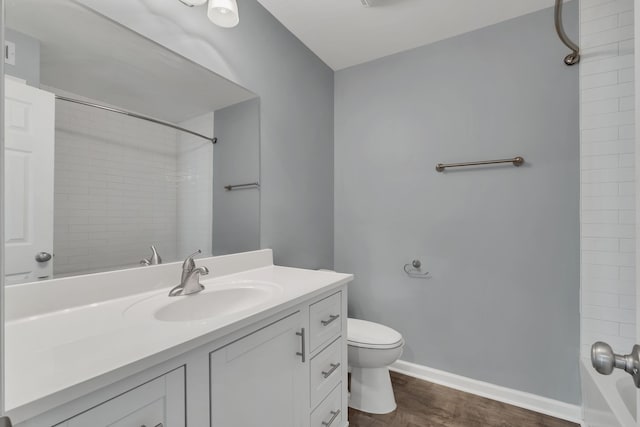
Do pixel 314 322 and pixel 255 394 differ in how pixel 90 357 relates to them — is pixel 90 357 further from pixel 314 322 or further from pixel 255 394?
pixel 314 322

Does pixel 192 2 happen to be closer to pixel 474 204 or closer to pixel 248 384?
pixel 248 384

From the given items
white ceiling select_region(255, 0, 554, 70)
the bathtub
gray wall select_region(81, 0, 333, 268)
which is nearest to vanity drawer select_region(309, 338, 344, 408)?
gray wall select_region(81, 0, 333, 268)

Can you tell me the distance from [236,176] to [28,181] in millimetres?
838

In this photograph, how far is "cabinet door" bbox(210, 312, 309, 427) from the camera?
79 cm

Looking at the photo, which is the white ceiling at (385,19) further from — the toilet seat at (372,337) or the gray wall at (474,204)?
the toilet seat at (372,337)

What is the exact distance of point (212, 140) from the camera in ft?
4.73

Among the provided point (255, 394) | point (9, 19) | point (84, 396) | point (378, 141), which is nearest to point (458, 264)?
point (378, 141)

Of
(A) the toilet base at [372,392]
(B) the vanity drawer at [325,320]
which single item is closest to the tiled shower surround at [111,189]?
(B) the vanity drawer at [325,320]

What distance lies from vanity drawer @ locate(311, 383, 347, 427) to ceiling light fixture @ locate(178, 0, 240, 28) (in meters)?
1.75

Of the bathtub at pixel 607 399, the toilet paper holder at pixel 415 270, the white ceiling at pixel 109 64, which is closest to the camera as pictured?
the white ceiling at pixel 109 64

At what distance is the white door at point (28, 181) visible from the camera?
811mm

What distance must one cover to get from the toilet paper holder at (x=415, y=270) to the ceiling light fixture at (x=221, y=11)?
1784mm

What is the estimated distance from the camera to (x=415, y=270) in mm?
2033

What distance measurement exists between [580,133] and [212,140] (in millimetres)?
1994
